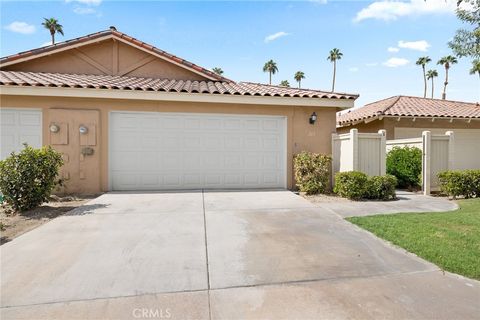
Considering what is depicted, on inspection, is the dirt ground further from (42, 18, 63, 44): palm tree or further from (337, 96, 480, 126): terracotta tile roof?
(42, 18, 63, 44): palm tree

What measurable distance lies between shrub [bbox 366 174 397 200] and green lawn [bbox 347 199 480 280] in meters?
1.59

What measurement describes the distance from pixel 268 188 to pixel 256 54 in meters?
6.99

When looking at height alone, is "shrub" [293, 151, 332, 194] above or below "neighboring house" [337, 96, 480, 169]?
below

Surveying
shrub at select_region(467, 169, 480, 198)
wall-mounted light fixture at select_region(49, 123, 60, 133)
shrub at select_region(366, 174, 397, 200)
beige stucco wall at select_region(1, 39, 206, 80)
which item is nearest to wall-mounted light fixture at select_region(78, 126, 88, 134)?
wall-mounted light fixture at select_region(49, 123, 60, 133)

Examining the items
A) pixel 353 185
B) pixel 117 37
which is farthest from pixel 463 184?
pixel 117 37

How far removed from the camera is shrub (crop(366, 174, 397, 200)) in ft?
25.7

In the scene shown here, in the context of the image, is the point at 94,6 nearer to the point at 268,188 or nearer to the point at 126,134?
the point at 126,134

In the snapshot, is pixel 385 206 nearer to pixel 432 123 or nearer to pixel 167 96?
pixel 167 96

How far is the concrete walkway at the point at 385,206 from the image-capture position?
255 inches

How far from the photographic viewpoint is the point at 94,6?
29.2 ft

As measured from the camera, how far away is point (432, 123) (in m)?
13.3

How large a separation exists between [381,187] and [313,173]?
1938mm

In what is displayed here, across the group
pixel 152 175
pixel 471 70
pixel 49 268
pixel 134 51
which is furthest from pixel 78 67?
pixel 471 70

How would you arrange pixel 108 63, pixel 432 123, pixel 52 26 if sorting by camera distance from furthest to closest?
pixel 52 26, pixel 432 123, pixel 108 63
